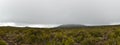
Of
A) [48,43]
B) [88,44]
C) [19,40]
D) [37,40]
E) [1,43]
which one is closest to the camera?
[1,43]

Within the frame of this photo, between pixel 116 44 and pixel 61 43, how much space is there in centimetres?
761

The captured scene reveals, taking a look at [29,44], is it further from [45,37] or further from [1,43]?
[1,43]

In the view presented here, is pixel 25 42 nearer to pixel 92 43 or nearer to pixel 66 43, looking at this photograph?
pixel 66 43

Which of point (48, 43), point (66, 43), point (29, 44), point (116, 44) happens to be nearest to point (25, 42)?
point (29, 44)

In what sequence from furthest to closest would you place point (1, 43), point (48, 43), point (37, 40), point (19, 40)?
point (19, 40) < point (37, 40) < point (48, 43) < point (1, 43)

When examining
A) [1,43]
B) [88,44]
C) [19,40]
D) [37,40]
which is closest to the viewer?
[1,43]

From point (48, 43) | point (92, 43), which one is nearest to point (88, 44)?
point (92, 43)

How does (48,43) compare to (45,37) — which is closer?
(48,43)

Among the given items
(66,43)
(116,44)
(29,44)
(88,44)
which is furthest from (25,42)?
(116,44)

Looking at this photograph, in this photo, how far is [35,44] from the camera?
3516 cm

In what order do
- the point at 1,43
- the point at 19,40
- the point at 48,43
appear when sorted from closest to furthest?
the point at 1,43, the point at 48,43, the point at 19,40

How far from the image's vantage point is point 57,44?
33.1 m

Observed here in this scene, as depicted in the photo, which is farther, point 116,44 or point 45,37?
point 45,37

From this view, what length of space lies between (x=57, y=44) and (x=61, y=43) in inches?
29.4
